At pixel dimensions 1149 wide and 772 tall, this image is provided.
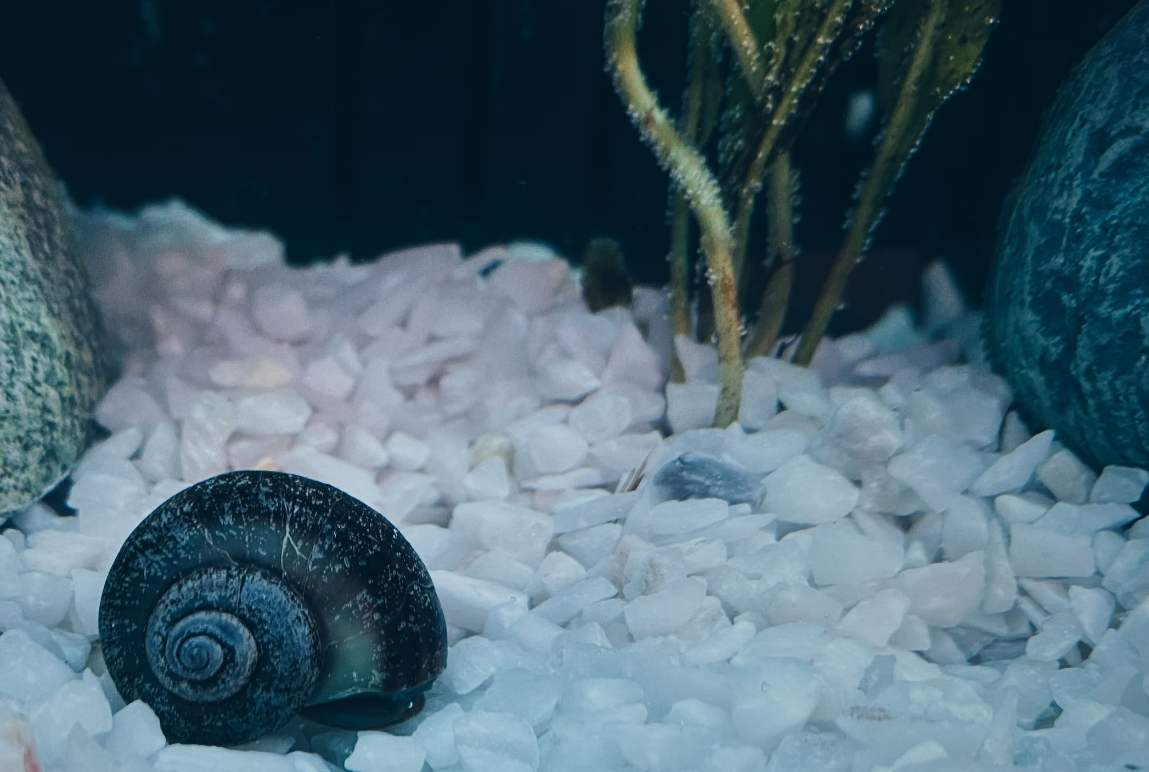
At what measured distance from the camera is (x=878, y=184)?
75.4 inches

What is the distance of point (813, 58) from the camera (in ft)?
5.56

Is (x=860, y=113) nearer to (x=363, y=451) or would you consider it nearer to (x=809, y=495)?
(x=809, y=495)

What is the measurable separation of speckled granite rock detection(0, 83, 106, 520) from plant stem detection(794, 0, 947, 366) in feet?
5.23

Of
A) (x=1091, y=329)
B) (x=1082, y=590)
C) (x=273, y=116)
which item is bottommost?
(x=1082, y=590)

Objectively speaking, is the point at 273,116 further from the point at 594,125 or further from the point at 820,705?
the point at 820,705

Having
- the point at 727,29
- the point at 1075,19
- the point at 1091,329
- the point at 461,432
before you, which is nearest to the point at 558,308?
the point at 461,432

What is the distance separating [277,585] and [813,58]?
4.40ft

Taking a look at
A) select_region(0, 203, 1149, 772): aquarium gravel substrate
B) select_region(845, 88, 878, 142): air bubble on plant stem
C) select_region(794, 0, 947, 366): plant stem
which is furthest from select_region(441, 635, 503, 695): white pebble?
select_region(845, 88, 878, 142): air bubble on plant stem

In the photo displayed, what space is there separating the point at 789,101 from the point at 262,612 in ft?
4.32

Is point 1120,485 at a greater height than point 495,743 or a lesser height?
greater

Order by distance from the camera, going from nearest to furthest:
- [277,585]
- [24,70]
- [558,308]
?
[277,585]
[558,308]
[24,70]

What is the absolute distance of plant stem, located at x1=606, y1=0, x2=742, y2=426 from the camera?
165 cm

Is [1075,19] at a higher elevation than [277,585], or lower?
higher

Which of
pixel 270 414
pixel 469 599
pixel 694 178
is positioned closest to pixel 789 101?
pixel 694 178
